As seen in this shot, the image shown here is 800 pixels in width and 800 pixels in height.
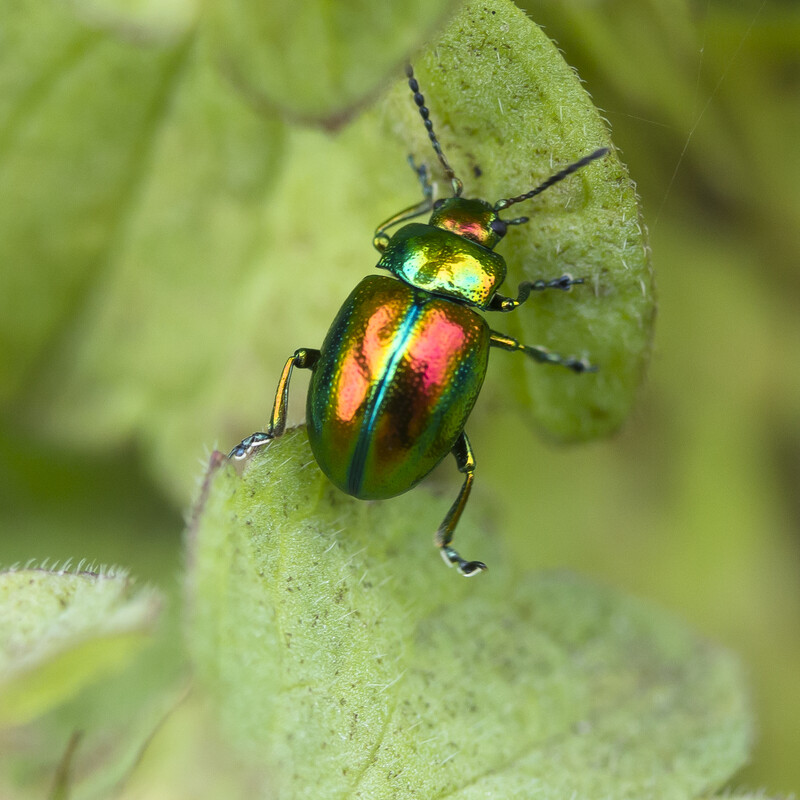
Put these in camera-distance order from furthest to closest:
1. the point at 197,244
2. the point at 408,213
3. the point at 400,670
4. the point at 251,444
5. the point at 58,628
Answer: the point at 197,244 < the point at 408,213 < the point at 251,444 < the point at 400,670 < the point at 58,628

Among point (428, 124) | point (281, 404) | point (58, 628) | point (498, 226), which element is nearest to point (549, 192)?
point (498, 226)

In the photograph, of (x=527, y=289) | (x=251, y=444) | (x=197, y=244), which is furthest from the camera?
(x=197, y=244)

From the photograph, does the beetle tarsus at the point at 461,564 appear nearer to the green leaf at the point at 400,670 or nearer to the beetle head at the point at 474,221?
the green leaf at the point at 400,670

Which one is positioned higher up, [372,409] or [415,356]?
[415,356]

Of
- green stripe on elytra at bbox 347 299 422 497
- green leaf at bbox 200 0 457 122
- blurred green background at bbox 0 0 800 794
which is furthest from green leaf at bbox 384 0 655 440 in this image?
green stripe on elytra at bbox 347 299 422 497

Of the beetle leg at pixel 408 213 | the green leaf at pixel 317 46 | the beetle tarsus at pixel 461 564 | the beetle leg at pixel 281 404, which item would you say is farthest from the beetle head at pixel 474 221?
the beetle tarsus at pixel 461 564

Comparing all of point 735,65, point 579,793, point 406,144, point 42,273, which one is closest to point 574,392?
point 406,144

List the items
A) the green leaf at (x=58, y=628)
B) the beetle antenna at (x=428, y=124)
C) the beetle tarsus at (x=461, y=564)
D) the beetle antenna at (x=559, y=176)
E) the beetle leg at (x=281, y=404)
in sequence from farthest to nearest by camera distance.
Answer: the beetle tarsus at (x=461, y=564)
the beetle leg at (x=281, y=404)
the beetle antenna at (x=428, y=124)
the beetle antenna at (x=559, y=176)
the green leaf at (x=58, y=628)

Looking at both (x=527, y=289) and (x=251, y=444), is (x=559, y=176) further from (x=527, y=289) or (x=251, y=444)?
(x=251, y=444)
